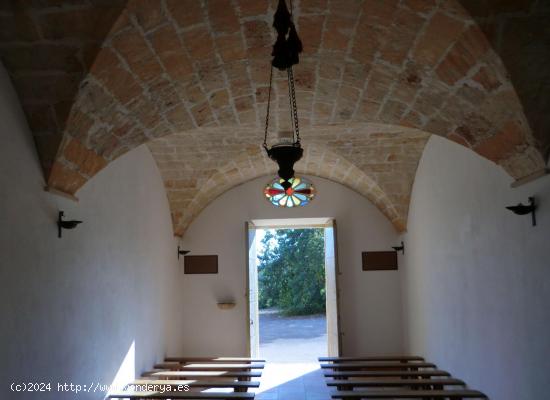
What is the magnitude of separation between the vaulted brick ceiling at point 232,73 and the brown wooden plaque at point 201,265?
3940mm

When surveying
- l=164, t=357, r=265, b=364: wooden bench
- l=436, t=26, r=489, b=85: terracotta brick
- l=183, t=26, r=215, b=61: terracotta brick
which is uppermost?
l=183, t=26, r=215, b=61: terracotta brick

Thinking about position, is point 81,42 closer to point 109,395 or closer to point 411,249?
point 109,395

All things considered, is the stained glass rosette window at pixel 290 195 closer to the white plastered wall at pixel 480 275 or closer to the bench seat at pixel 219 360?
the white plastered wall at pixel 480 275

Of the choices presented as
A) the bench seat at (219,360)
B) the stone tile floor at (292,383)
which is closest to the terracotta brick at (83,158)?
the bench seat at (219,360)

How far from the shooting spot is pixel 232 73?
421cm

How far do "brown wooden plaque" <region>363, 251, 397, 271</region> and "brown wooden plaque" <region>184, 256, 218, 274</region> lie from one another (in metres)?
2.43

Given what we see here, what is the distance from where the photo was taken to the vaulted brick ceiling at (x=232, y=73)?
3211 mm

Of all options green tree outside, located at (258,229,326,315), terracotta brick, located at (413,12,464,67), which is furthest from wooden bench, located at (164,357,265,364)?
green tree outside, located at (258,229,326,315)

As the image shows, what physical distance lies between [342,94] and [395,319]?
16.1ft

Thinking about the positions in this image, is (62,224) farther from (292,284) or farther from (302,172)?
(292,284)

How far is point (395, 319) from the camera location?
8.39 m

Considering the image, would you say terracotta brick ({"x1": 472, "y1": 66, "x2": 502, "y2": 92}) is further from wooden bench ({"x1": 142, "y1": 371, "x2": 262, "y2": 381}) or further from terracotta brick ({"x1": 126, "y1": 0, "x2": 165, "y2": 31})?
wooden bench ({"x1": 142, "y1": 371, "x2": 262, "y2": 381})

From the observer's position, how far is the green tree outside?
21.2 metres

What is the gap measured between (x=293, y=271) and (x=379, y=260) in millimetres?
13699
